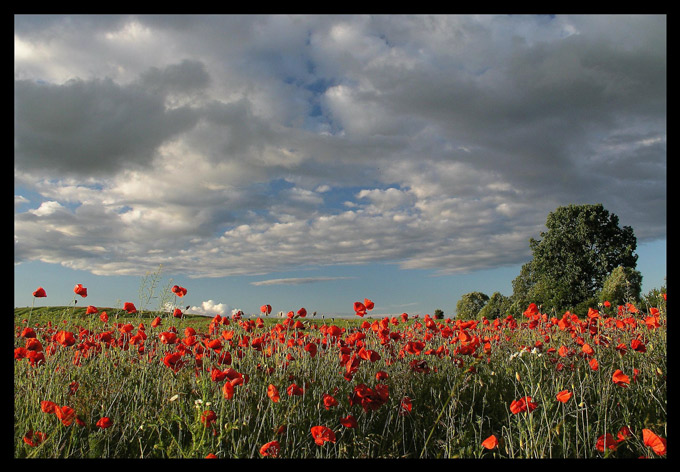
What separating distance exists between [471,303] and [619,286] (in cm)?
1042

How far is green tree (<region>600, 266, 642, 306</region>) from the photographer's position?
1648 centimetres

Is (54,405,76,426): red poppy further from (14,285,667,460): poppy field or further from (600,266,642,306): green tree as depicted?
(600,266,642,306): green tree

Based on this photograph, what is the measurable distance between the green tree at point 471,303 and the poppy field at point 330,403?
21.6 metres

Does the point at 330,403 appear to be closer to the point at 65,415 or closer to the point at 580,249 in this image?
the point at 65,415

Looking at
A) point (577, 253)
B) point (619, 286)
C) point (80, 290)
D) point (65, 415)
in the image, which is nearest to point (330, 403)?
point (65, 415)

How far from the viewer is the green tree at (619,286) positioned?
16.5 metres

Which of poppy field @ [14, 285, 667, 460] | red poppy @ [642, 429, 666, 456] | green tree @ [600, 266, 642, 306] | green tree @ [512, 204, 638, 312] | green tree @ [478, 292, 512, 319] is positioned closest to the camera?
red poppy @ [642, 429, 666, 456]

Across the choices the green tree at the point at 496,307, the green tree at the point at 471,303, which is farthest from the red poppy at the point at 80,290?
the green tree at the point at 471,303

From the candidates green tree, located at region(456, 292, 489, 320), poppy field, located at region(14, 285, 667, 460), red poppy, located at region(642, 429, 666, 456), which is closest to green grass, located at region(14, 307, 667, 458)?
poppy field, located at region(14, 285, 667, 460)

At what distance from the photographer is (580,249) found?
3039cm

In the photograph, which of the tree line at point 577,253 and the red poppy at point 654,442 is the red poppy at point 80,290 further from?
the tree line at point 577,253

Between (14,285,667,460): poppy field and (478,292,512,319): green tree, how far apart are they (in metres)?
15.1
